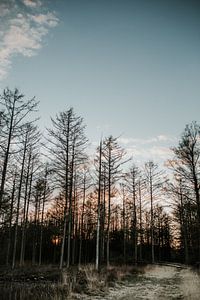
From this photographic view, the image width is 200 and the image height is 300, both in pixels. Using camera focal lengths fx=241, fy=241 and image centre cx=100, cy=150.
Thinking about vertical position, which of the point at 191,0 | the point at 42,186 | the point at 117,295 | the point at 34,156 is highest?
the point at 191,0

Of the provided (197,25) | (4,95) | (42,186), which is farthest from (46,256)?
(197,25)

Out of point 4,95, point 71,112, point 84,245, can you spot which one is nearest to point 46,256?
point 84,245

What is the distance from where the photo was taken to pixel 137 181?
2606 centimetres

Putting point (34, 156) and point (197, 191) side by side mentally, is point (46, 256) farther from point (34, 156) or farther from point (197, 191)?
point (197, 191)

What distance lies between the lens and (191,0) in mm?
10648

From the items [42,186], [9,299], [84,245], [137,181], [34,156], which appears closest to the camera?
[9,299]

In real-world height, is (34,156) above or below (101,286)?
above

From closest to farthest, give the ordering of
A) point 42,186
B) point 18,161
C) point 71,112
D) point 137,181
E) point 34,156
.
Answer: point 71,112, point 18,161, point 34,156, point 42,186, point 137,181

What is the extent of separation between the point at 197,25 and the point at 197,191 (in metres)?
9.24

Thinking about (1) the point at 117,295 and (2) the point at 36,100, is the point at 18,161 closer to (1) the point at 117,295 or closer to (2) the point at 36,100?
(2) the point at 36,100

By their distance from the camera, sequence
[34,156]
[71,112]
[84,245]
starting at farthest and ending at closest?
[84,245] → [34,156] → [71,112]

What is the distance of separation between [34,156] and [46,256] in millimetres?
30339

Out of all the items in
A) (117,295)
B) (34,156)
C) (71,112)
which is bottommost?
(117,295)

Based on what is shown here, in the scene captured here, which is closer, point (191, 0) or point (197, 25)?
point (191, 0)
